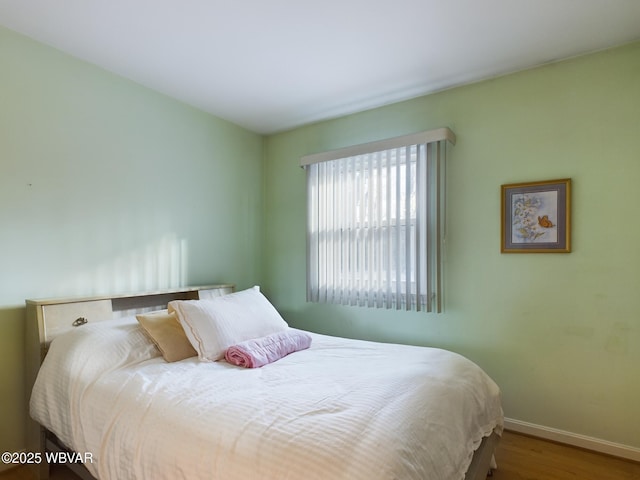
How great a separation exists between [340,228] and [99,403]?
6.75 ft

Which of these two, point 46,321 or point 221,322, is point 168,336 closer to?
point 221,322

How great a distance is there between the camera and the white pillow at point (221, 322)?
1955mm

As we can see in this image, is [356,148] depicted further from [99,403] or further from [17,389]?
[17,389]

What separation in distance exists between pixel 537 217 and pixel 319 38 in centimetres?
180

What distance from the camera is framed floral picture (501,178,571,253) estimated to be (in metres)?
2.28

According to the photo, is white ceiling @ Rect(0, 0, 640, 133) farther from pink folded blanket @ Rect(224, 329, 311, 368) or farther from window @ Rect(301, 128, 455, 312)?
pink folded blanket @ Rect(224, 329, 311, 368)

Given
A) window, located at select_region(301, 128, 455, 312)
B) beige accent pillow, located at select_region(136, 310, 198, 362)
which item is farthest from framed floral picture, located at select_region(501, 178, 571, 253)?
beige accent pillow, located at select_region(136, 310, 198, 362)

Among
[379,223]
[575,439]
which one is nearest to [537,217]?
[379,223]

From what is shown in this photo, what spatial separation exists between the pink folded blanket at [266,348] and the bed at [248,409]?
5 cm

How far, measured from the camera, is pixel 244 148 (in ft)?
11.5

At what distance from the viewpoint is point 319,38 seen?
2.10 m

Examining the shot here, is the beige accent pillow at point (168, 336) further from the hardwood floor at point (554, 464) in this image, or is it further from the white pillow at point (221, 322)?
the hardwood floor at point (554, 464)

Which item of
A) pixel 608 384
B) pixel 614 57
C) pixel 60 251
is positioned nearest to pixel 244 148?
pixel 60 251

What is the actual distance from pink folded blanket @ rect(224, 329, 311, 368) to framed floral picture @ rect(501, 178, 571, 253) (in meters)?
1.54
